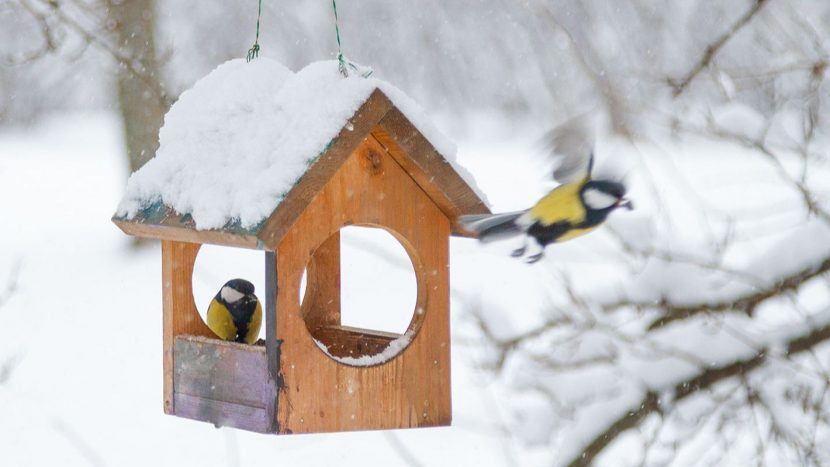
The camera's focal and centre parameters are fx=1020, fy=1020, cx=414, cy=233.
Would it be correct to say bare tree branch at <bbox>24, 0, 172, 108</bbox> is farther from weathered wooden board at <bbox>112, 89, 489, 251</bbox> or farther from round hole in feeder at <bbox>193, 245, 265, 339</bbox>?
weathered wooden board at <bbox>112, 89, 489, 251</bbox>

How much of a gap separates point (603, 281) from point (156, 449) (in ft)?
10.2

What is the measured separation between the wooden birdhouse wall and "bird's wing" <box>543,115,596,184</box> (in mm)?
415

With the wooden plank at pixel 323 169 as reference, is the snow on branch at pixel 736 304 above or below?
below

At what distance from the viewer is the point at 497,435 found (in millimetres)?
3600

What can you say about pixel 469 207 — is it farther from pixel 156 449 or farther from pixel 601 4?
pixel 156 449

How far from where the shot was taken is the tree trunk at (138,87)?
7652 millimetres

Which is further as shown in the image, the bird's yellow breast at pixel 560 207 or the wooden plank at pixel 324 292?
the wooden plank at pixel 324 292

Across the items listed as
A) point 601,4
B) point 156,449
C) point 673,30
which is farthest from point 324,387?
point 156,449

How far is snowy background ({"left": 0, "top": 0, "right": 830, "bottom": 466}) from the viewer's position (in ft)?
10.1

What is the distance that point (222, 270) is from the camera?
7.97m

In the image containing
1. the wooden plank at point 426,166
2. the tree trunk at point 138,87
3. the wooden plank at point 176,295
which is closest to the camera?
the wooden plank at point 426,166

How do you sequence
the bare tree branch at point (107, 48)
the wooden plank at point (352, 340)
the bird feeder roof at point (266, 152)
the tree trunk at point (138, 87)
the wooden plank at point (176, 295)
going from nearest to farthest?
the bird feeder roof at point (266, 152), the wooden plank at point (176, 295), the wooden plank at point (352, 340), the bare tree branch at point (107, 48), the tree trunk at point (138, 87)

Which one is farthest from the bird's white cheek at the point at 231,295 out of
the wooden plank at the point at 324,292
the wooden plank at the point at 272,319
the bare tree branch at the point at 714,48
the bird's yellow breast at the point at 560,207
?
the bare tree branch at the point at 714,48

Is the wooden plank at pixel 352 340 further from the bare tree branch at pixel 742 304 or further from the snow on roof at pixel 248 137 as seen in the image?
the bare tree branch at pixel 742 304
